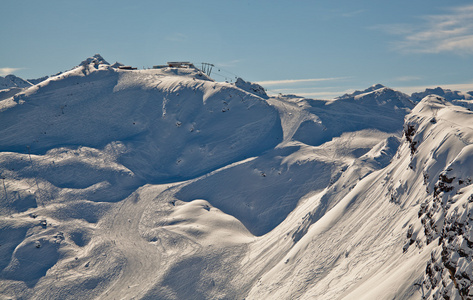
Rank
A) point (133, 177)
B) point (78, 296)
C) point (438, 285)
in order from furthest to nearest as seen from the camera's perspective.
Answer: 1. point (133, 177)
2. point (78, 296)
3. point (438, 285)

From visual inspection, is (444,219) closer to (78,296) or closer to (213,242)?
(213,242)

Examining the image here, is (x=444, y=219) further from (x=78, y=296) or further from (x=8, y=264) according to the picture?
(x=8, y=264)

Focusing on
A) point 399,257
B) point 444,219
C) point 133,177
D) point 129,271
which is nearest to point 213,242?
point 129,271

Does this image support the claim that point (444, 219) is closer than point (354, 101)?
Yes

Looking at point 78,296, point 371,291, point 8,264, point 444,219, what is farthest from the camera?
point 8,264

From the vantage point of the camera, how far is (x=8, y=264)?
7462cm

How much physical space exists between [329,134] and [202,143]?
2786cm


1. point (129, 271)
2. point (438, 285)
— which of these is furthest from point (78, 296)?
point (438, 285)

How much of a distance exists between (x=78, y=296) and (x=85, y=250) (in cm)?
1086

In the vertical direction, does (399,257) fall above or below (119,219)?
above

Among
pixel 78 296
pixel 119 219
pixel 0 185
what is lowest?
pixel 78 296

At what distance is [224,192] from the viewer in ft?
295

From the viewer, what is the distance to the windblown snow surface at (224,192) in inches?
2020

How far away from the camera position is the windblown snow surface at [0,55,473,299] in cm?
5130
